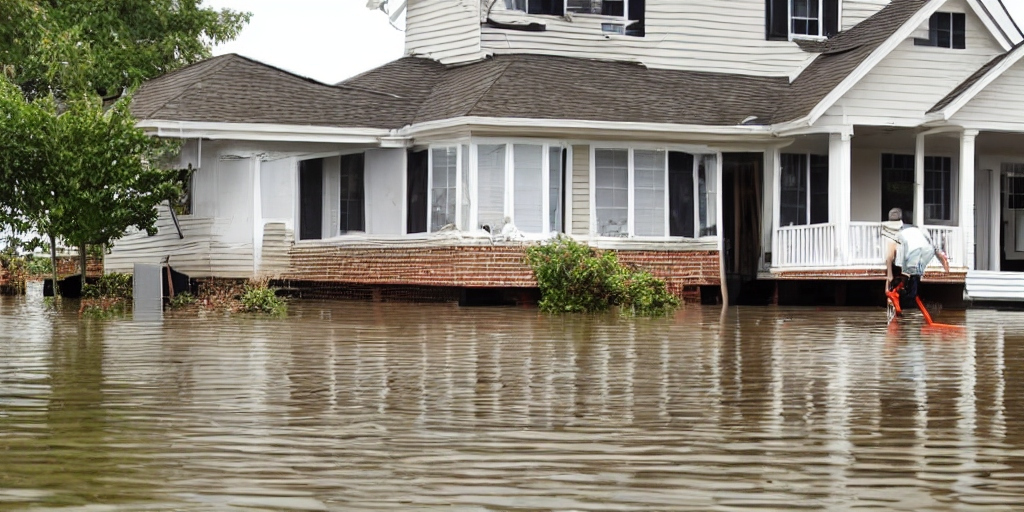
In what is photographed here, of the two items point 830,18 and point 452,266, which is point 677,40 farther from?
point 452,266

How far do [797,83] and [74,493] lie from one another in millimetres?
24336

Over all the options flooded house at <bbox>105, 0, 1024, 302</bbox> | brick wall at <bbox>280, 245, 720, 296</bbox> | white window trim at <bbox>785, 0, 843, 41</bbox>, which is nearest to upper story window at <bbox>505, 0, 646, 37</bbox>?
flooded house at <bbox>105, 0, 1024, 302</bbox>

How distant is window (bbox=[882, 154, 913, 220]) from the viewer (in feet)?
99.4

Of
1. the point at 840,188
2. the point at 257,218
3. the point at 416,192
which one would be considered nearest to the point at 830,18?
the point at 840,188

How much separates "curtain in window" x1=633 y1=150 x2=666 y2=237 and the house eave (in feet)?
15.2

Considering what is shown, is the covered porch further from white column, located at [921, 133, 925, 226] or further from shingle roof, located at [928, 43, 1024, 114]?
shingle roof, located at [928, 43, 1024, 114]

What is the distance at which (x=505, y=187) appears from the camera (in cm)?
2603

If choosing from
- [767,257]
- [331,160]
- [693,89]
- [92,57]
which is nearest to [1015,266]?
[767,257]

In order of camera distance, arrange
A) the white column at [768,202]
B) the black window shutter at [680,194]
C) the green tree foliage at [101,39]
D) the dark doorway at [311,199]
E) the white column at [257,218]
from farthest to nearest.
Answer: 1. the green tree foliage at [101,39]
2. the dark doorway at [311,199]
3. the white column at [768,202]
4. the black window shutter at [680,194]
5. the white column at [257,218]

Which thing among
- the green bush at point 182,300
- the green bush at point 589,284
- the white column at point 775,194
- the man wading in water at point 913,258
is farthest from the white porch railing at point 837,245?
the green bush at point 182,300

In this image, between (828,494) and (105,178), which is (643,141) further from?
(828,494)

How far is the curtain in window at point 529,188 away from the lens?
85.9ft

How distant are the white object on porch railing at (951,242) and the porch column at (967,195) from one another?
5 centimetres

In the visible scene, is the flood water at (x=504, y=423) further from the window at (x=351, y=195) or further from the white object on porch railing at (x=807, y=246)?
the window at (x=351, y=195)
